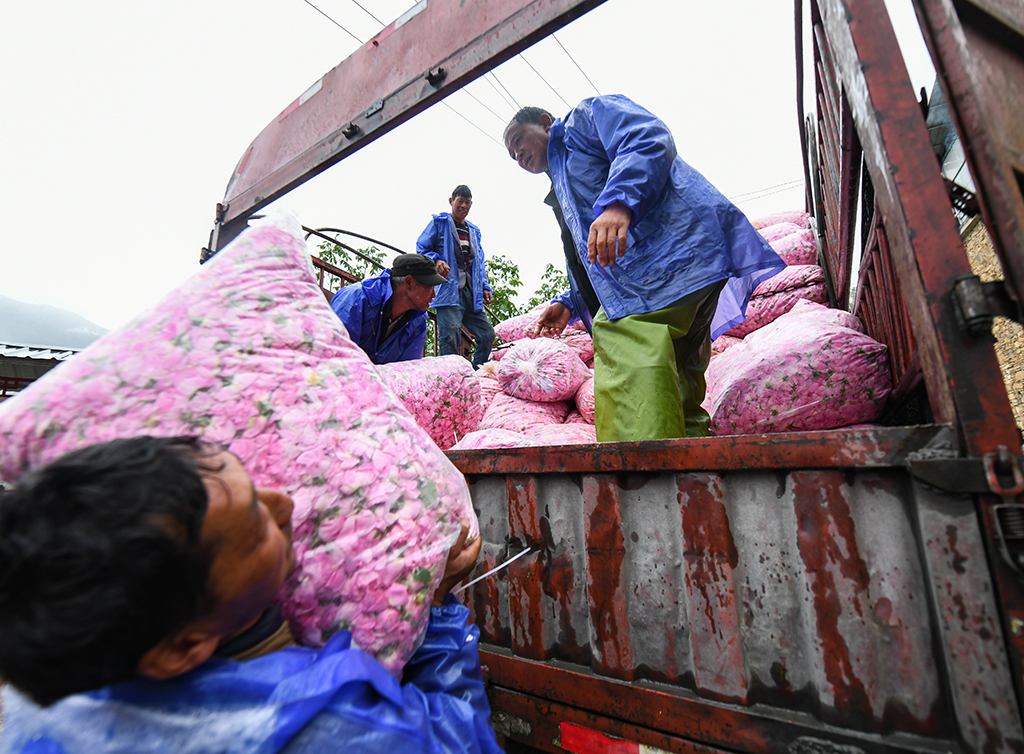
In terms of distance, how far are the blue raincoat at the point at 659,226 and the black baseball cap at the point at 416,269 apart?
3.80ft

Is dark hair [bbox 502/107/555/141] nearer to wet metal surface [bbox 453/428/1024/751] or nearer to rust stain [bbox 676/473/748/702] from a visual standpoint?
wet metal surface [bbox 453/428/1024/751]

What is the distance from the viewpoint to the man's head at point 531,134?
210 cm

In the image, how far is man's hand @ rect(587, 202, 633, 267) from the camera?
1.64 metres

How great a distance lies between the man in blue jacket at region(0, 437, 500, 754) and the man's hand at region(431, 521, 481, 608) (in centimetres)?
26

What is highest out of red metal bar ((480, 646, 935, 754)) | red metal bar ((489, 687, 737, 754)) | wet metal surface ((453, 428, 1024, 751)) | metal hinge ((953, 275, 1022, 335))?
metal hinge ((953, 275, 1022, 335))

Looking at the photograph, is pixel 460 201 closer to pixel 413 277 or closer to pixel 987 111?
pixel 413 277

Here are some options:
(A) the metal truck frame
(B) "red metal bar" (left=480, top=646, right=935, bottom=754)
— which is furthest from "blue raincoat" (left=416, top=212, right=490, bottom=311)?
(B) "red metal bar" (left=480, top=646, right=935, bottom=754)

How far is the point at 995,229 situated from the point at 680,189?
3.42 feet

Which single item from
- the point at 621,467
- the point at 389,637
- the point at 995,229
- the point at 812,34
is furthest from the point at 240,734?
the point at 812,34

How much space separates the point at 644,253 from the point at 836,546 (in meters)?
1.14

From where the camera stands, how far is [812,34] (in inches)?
77.9

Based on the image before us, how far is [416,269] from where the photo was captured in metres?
2.72

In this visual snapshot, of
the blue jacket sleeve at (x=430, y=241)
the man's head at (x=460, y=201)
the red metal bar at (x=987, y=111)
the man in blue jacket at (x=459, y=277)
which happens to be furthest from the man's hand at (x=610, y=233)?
the man's head at (x=460, y=201)

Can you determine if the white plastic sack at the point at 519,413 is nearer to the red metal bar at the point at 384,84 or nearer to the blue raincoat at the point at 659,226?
the blue raincoat at the point at 659,226
